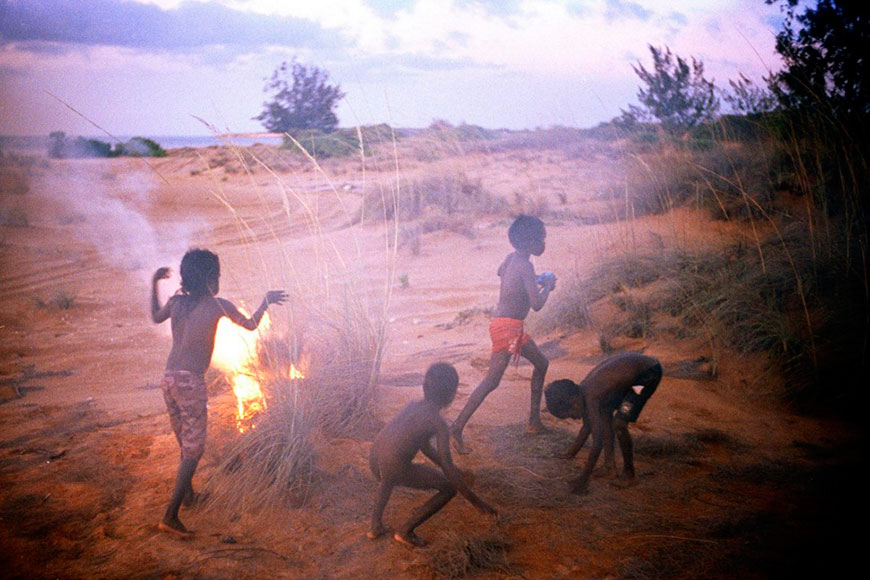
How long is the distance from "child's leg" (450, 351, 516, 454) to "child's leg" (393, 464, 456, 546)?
3.67 ft

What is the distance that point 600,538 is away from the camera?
11.1ft

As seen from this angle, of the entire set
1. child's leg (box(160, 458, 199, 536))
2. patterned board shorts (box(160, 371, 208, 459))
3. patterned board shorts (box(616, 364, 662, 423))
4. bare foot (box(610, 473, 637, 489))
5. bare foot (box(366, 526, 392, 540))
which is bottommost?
bare foot (box(610, 473, 637, 489))

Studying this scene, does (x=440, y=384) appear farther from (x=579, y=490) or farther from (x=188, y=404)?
(x=188, y=404)

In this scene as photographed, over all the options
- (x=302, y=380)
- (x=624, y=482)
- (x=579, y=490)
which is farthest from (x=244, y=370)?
(x=624, y=482)

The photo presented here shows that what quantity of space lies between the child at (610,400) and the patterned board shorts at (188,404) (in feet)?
6.96

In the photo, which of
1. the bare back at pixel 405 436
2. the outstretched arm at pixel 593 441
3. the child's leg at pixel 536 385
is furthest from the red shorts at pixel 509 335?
the bare back at pixel 405 436

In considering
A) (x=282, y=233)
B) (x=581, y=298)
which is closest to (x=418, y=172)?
(x=282, y=233)

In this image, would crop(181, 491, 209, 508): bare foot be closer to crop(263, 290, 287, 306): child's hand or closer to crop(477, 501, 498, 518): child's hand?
crop(263, 290, 287, 306): child's hand

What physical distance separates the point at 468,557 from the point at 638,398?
1.56 m

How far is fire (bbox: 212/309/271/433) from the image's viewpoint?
4496 millimetres

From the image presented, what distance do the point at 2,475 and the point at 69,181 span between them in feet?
70.3

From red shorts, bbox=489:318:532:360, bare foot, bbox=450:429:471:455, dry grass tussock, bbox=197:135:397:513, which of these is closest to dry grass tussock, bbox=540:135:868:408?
red shorts, bbox=489:318:532:360

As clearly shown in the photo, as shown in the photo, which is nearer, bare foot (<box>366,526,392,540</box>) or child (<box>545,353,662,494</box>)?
bare foot (<box>366,526,392,540</box>)

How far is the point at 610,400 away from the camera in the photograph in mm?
4008
